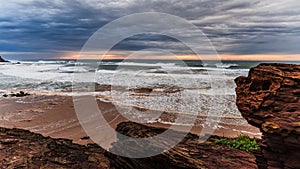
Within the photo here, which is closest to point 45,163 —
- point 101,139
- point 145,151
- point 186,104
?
point 145,151

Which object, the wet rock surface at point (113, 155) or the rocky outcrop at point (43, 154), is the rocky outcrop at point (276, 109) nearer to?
the wet rock surface at point (113, 155)

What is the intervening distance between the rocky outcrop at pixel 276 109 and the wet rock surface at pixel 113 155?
0.66m

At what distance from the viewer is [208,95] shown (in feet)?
46.0

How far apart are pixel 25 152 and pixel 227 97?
1110 cm

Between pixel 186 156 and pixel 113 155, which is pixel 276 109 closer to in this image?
pixel 186 156

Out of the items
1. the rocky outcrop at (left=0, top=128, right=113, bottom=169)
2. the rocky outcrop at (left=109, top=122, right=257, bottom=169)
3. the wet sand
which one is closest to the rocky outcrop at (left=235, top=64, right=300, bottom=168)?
the rocky outcrop at (left=109, top=122, right=257, bottom=169)

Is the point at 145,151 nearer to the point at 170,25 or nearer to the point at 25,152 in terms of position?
the point at 25,152

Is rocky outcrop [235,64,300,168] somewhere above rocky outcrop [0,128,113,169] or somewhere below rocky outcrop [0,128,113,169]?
above

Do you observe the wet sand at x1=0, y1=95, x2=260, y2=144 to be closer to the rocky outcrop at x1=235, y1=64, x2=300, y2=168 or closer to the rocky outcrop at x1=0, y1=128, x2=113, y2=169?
the rocky outcrop at x1=0, y1=128, x2=113, y2=169

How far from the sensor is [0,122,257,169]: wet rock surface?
3.47 m

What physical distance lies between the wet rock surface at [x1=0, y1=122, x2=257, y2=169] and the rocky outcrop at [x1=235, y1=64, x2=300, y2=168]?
0.66m

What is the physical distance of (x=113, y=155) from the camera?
3996mm

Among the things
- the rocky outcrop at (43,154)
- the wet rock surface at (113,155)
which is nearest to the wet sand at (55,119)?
the rocky outcrop at (43,154)

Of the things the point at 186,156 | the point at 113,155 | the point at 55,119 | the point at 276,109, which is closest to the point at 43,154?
the point at 113,155
